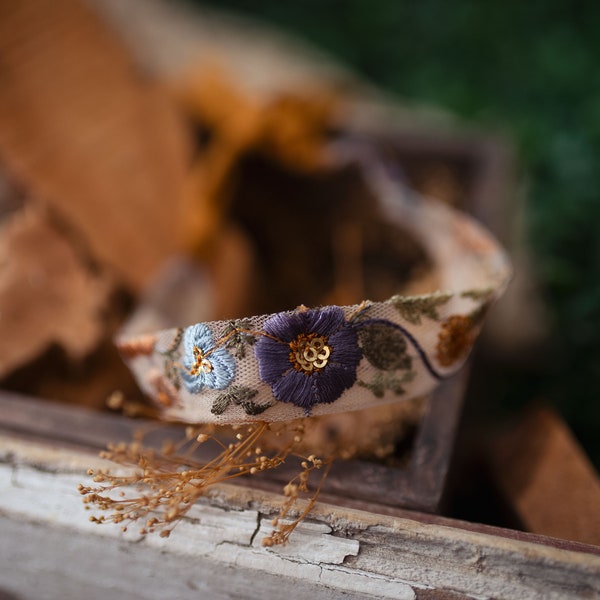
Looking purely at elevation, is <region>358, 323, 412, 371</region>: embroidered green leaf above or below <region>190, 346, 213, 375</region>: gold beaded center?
above

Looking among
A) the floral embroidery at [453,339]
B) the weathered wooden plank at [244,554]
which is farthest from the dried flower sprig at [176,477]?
the floral embroidery at [453,339]

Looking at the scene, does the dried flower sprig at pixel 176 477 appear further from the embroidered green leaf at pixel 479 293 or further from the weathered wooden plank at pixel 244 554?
the embroidered green leaf at pixel 479 293

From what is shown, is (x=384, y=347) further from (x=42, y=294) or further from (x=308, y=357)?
(x=42, y=294)

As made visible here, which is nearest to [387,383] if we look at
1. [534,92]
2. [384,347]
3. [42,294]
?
[384,347]

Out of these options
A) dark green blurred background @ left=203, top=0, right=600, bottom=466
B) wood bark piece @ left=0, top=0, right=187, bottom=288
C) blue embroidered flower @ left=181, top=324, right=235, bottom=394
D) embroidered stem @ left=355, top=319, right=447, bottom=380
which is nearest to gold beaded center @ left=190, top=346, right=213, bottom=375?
blue embroidered flower @ left=181, top=324, right=235, bottom=394

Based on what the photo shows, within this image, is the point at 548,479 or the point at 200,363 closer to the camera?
the point at 200,363

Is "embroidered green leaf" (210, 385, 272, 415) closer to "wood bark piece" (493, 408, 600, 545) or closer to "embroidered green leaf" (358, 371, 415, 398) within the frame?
"embroidered green leaf" (358, 371, 415, 398)

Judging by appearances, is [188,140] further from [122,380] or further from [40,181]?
[122,380]
